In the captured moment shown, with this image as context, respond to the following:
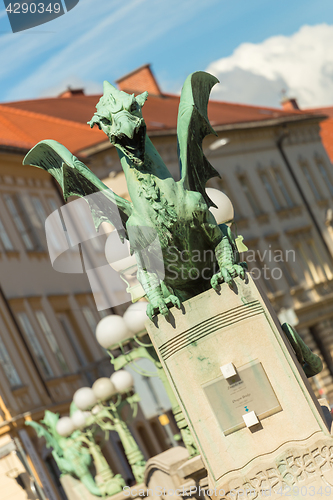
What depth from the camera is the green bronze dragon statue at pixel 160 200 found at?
631 centimetres

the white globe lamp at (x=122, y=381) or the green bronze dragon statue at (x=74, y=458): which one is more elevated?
the white globe lamp at (x=122, y=381)

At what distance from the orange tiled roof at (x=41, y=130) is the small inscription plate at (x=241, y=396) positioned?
23.6 metres

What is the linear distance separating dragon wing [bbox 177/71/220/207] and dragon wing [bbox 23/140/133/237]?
0.52 metres

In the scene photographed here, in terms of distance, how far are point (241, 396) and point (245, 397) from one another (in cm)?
3

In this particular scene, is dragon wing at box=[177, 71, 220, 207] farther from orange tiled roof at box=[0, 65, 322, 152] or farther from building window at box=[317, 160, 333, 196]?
building window at box=[317, 160, 333, 196]

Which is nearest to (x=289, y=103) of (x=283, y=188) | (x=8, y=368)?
(x=283, y=188)

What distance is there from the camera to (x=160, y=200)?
251 inches

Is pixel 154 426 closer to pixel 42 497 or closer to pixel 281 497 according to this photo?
pixel 42 497

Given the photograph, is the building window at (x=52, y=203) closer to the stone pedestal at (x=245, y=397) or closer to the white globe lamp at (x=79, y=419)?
the white globe lamp at (x=79, y=419)

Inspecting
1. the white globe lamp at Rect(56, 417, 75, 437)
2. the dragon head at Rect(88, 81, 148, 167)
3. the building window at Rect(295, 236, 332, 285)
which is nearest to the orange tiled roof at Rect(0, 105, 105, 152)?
the building window at Rect(295, 236, 332, 285)

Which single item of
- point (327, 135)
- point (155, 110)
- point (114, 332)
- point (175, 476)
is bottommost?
point (175, 476)

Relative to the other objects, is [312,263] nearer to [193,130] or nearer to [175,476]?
[175,476]

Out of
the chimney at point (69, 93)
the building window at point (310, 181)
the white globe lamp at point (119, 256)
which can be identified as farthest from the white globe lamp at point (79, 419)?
the building window at point (310, 181)

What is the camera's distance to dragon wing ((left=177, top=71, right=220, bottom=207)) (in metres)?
6.66
